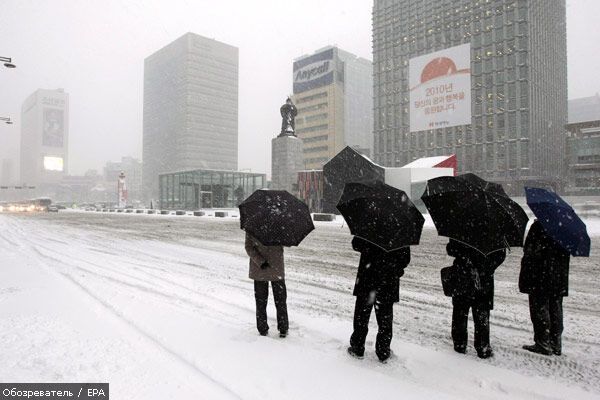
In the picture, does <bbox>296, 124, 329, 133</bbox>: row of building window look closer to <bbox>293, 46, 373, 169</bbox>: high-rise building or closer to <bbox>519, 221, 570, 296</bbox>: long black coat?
<bbox>293, 46, 373, 169</bbox>: high-rise building

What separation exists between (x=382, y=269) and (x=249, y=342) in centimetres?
177

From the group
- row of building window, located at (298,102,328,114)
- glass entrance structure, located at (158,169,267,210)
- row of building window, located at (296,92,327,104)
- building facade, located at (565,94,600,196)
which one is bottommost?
glass entrance structure, located at (158,169,267,210)

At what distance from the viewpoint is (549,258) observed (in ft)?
12.6

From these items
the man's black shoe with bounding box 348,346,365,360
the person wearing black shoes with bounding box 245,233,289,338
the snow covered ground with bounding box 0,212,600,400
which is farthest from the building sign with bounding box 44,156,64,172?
the man's black shoe with bounding box 348,346,365,360

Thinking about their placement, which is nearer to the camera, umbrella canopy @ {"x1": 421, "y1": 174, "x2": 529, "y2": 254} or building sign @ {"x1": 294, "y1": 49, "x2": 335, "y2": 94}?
umbrella canopy @ {"x1": 421, "y1": 174, "x2": 529, "y2": 254}

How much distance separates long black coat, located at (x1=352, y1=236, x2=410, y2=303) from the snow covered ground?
2.44ft

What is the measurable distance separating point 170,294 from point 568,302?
255 inches

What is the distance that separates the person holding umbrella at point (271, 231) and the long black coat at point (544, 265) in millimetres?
2302

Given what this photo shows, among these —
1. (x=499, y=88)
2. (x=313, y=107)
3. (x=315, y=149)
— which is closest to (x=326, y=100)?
(x=313, y=107)

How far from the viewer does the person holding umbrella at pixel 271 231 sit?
4047 millimetres

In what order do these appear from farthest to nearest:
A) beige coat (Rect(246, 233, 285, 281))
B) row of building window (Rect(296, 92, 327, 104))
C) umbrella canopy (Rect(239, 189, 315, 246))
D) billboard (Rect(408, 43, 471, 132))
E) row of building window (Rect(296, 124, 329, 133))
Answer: row of building window (Rect(296, 124, 329, 133)) → row of building window (Rect(296, 92, 327, 104)) → billboard (Rect(408, 43, 471, 132)) → beige coat (Rect(246, 233, 285, 281)) → umbrella canopy (Rect(239, 189, 315, 246))

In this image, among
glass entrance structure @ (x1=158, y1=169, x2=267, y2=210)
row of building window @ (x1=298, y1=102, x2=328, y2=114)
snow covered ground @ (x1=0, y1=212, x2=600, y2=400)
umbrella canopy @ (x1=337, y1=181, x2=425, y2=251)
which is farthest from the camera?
row of building window @ (x1=298, y1=102, x2=328, y2=114)

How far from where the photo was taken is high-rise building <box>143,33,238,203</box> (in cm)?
14250

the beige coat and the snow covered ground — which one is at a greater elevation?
the beige coat
